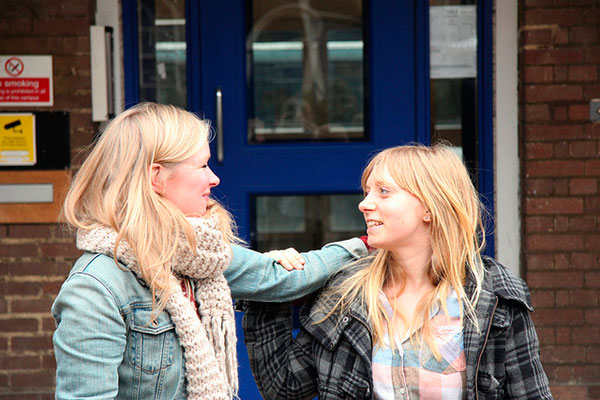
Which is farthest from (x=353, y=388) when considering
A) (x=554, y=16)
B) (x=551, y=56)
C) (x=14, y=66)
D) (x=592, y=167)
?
(x=14, y=66)

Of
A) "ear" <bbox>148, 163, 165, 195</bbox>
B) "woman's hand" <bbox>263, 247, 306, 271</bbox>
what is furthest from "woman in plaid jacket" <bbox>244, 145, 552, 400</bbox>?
"ear" <bbox>148, 163, 165, 195</bbox>

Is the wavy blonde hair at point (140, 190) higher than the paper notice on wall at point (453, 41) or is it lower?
lower

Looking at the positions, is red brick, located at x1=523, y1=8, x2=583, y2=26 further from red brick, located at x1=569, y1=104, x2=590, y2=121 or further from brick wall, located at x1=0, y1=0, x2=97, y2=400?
brick wall, located at x1=0, y1=0, x2=97, y2=400

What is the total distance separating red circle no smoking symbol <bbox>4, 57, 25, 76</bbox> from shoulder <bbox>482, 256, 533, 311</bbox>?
8.80 feet

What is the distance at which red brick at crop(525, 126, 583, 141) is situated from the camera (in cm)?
376

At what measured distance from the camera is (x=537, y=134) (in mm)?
3768

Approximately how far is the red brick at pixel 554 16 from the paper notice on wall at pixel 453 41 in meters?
0.31

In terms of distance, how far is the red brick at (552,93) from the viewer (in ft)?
12.3

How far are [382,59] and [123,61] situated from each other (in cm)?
136

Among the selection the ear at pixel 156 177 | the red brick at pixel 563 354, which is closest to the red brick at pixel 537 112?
the red brick at pixel 563 354

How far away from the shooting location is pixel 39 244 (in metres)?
3.79

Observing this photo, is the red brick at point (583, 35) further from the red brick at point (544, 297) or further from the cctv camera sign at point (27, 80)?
the cctv camera sign at point (27, 80)

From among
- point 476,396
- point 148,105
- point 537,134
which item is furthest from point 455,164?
point 537,134

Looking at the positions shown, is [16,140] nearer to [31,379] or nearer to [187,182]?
[31,379]
